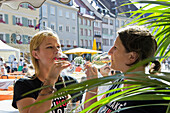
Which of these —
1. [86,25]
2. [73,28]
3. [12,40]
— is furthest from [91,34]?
[12,40]

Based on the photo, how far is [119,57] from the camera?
3.45 ft

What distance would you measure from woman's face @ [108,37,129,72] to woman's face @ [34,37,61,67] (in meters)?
0.44

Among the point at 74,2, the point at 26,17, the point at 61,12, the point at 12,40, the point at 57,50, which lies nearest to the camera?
the point at 57,50

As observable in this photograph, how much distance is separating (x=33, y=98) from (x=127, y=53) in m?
0.60

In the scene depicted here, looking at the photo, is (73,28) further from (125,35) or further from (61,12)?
(125,35)

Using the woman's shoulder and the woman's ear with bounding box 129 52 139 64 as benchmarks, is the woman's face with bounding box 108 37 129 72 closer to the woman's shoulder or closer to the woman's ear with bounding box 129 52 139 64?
the woman's ear with bounding box 129 52 139 64

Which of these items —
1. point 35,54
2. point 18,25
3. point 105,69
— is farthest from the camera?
point 18,25

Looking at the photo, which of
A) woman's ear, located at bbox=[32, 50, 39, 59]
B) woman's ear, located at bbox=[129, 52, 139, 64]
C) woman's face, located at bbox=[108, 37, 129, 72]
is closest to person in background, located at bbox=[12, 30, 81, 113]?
woman's ear, located at bbox=[32, 50, 39, 59]

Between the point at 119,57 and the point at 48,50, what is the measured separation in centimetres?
53

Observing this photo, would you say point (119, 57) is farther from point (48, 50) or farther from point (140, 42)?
point (48, 50)

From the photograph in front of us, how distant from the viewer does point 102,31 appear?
1457 inches

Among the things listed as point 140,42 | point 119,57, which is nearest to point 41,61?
point 119,57

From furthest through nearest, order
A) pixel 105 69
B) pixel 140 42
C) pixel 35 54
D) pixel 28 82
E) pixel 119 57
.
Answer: pixel 105 69
pixel 35 54
pixel 28 82
pixel 119 57
pixel 140 42

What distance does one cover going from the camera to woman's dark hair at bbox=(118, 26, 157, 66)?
0.91 meters
